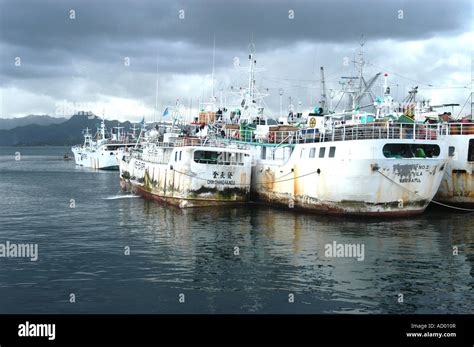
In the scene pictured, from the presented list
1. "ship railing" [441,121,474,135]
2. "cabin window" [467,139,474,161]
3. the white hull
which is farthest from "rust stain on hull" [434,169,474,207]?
the white hull

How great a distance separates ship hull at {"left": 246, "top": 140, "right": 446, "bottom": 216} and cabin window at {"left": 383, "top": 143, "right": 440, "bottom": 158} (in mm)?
1223

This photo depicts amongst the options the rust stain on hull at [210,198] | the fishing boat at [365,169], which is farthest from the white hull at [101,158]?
the fishing boat at [365,169]

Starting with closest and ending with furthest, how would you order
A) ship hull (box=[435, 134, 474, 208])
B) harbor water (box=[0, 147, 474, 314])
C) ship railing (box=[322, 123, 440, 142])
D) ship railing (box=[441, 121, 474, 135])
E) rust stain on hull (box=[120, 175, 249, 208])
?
harbor water (box=[0, 147, 474, 314])
ship railing (box=[322, 123, 440, 142])
ship hull (box=[435, 134, 474, 208])
ship railing (box=[441, 121, 474, 135])
rust stain on hull (box=[120, 175, 249, 208])

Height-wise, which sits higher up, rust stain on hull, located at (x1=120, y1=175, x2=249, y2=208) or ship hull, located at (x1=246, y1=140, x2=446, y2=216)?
ship hull, located at (x1=246, y1=140, x2=446, y2=216)

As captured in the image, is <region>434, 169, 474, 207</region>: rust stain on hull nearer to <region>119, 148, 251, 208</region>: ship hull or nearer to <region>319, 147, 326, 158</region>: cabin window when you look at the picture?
<region>319, 147, 326, 158</region>: cabin window

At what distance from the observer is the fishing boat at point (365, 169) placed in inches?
1551

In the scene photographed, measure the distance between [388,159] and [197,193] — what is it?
1899cm

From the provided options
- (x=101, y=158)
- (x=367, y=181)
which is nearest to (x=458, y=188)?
(x=367, y=181)

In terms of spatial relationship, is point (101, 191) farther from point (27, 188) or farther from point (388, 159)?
point (388, 159)

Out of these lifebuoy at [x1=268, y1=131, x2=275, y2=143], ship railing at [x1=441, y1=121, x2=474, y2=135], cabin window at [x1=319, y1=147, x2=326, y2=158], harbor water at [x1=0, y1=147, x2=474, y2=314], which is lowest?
harbor water at [x1=0, y1=147, x2=474, y2=314]

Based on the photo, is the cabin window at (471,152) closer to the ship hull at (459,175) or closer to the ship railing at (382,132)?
the ship hull at (459,175)

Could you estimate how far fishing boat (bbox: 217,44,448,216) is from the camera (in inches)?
1551

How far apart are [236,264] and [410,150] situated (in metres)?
22.1

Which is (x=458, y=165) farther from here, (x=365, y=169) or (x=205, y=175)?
(x=205, y=175)
